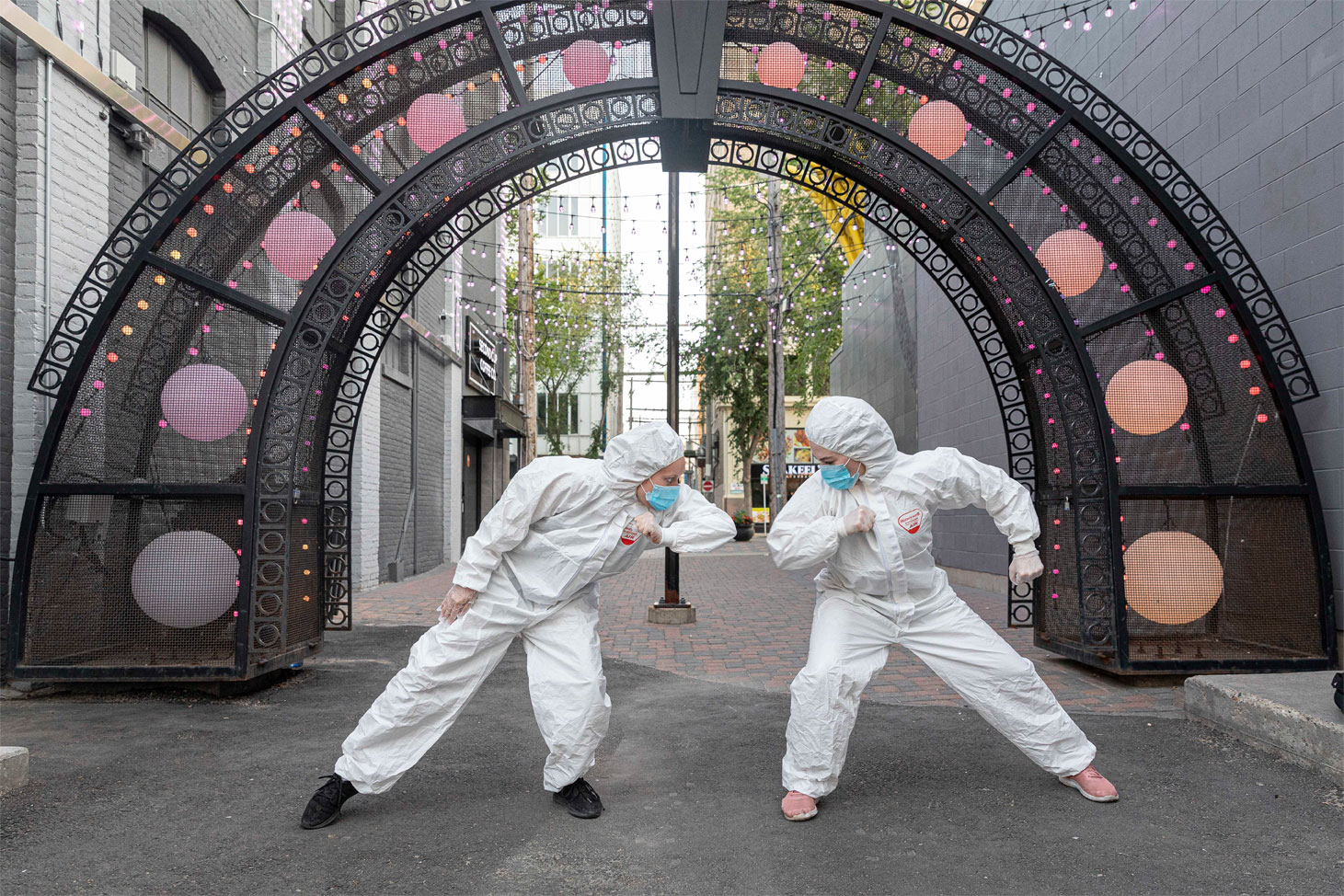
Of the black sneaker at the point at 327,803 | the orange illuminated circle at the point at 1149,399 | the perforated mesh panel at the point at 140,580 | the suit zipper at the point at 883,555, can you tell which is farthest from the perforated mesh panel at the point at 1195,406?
the perforated mesh panel at the point at 140,580

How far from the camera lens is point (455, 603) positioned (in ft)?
12.2

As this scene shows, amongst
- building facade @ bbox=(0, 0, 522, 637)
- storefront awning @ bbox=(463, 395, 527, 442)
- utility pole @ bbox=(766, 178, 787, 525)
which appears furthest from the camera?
storefront awning @ bbox=(463, 395, 527, 442)

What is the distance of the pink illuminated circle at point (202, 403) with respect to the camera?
5.88m

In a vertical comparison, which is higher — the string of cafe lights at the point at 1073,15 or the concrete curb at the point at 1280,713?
the string of cafe lights at the point at 1073,15

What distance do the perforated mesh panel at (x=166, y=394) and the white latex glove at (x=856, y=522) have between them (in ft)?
13.0

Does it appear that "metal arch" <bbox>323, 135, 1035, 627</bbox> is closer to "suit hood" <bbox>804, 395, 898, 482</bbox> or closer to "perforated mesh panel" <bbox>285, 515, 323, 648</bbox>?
"perforated mesh panel" <bbox>285, 515, 323, 648</bbox>

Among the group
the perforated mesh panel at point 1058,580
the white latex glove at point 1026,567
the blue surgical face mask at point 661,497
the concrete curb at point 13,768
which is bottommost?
the concrete curb at point 13,768

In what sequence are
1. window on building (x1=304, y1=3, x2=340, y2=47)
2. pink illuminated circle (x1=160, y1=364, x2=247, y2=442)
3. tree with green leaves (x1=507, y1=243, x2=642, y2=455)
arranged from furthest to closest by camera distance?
tree with green leaves (x1=507, y1=243, x2=642, y2=455), window on building (x1=304, y1=3, x2=340, y2=47), pink illuminated circle (x1=160, y1=364, x2=247, y2=442)

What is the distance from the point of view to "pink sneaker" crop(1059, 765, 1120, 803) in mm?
3898

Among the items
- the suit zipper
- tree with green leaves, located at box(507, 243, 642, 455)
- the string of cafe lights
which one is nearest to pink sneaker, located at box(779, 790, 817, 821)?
the suit zipper

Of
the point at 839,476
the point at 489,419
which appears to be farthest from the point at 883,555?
the point at 489,419

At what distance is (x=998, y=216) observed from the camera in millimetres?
6059

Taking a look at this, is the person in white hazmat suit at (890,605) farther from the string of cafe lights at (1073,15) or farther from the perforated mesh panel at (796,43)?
the string of cafe lights at (1073,15)

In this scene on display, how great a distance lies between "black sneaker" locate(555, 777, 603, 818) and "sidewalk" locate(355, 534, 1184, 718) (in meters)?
2.58
